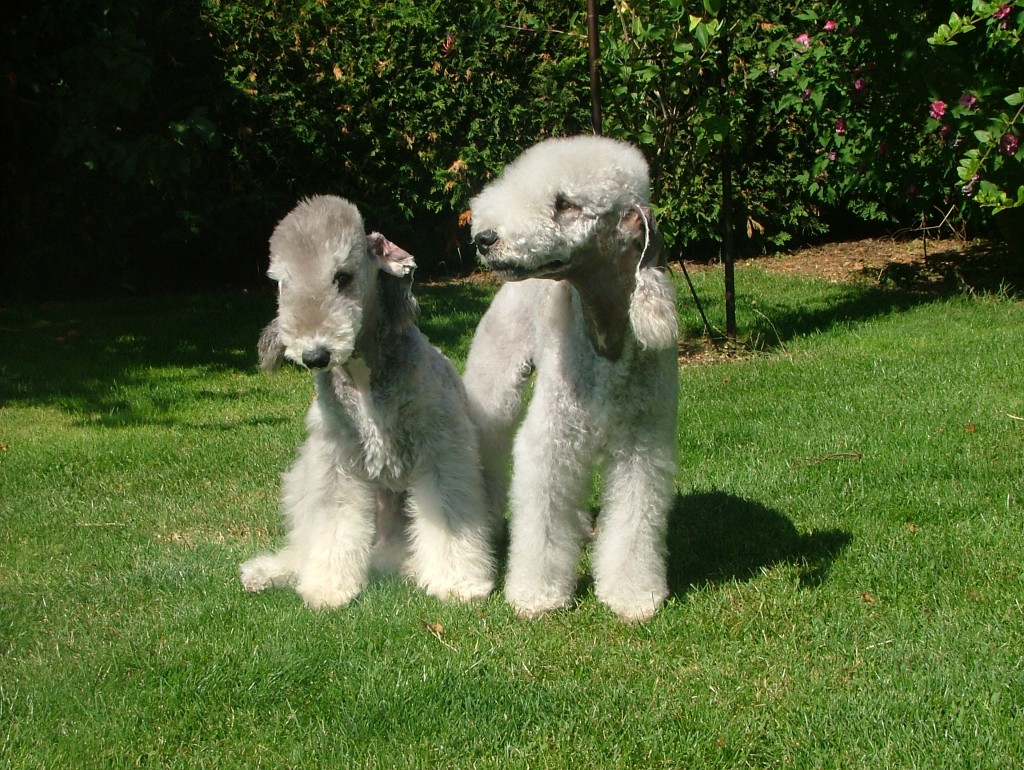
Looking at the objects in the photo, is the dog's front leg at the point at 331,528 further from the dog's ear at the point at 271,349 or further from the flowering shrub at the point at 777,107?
the flowering shrub at the point at 777,107

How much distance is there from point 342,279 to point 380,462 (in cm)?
76

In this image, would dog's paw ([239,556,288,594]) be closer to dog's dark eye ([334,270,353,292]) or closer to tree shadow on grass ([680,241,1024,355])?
dog's dark eye ([334,270,353,292])

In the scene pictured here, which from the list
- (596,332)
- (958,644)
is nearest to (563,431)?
(596,332)

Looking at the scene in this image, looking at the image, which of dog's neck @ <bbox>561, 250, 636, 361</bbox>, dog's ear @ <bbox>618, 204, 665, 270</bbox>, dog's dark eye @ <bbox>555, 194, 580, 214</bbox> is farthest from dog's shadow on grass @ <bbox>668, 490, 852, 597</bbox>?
dog's dark eye @ <bbox>555, 194, 580, 214</bbox>

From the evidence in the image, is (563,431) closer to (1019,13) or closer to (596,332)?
(596,332)

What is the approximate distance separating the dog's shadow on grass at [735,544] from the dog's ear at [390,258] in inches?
62.1

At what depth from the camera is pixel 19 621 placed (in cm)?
385

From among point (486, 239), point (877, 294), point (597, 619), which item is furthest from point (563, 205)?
point (877, 294)

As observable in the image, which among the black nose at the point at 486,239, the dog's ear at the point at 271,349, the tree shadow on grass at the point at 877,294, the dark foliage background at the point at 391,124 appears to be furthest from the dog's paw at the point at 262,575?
the dark foliage background at the point at 391,124

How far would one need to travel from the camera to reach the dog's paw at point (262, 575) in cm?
416

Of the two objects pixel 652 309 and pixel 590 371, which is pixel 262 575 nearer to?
pixel 590 371

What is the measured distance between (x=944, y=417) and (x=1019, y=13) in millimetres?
3025

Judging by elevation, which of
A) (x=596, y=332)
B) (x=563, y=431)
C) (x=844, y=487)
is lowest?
(x=844, y=487)

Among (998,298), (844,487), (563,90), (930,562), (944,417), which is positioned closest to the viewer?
(930,562)
